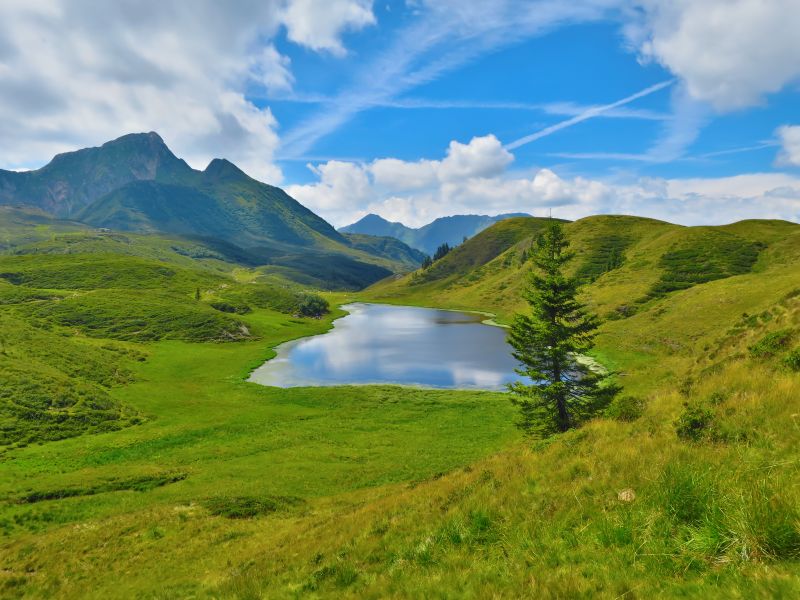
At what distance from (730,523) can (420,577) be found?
18.6ft

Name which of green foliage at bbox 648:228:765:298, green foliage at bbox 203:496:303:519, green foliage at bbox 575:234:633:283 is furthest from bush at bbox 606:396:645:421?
green foliage at bbox 575:234:633:283

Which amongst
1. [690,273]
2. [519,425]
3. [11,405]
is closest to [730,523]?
[519,425]

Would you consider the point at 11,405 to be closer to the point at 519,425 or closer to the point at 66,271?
the point at 519,425

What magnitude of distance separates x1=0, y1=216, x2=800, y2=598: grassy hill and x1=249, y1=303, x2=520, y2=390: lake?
322 inches

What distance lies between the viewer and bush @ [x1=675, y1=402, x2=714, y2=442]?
11.6 meters

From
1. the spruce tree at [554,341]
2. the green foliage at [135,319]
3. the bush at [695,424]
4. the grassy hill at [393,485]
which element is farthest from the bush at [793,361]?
the green foliage at [135,319]

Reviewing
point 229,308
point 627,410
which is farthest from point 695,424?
point 229,308

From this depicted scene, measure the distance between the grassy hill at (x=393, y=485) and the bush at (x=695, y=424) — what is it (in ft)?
0.19

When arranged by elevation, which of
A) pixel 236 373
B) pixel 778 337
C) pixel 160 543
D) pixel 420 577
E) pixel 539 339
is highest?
pixel 778 337

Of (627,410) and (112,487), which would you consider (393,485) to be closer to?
Answer: (627,410)

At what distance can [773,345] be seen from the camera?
17.1 m

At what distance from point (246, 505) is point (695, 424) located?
79.0 ft

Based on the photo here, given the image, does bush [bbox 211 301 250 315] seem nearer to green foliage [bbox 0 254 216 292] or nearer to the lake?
green foliage [bbox 0 254 216 292]

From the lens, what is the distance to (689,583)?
5.43 meters
